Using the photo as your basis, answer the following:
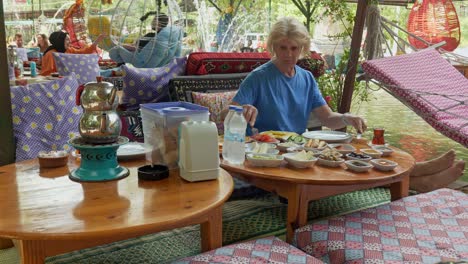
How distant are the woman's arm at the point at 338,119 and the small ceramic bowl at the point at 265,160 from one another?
0.66 metres

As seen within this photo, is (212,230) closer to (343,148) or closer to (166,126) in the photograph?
(166,126)

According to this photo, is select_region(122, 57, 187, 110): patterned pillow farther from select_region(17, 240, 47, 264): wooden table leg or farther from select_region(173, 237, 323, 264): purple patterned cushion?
select_region(17, 240, 47, 264): wooden table leg

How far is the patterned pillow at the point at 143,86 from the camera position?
2893 mm

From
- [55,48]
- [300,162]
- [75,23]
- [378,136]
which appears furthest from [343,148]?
[75,23]

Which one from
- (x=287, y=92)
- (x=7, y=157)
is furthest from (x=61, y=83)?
(x=287, y=92)

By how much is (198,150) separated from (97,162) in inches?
12.5

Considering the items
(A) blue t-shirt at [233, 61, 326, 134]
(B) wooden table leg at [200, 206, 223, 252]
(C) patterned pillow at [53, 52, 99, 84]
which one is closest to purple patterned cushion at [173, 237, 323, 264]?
(B) wooden table leg at [200, 206, 223, 252]

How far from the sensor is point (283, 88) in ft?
8.53

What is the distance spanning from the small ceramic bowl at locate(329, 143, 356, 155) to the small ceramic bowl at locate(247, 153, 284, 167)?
32cm

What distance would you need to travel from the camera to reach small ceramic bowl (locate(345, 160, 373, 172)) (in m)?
1.77

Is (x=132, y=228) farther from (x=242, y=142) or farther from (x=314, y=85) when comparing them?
(x=314, y=85)

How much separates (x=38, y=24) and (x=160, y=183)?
10556 millimetres

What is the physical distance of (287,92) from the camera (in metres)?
2.62

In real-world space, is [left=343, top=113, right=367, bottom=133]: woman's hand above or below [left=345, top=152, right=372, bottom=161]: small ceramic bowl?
above
